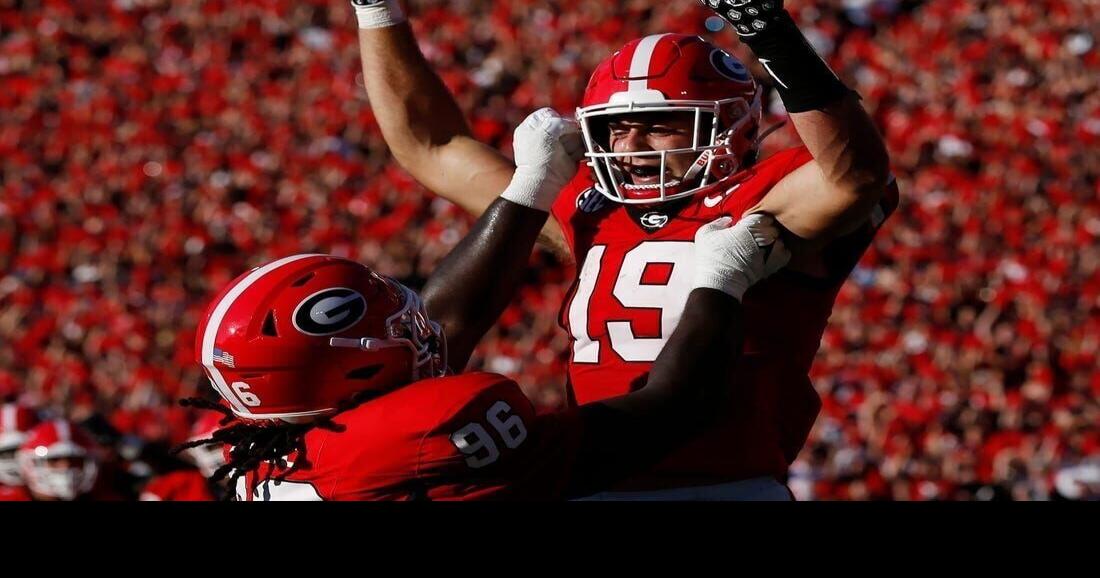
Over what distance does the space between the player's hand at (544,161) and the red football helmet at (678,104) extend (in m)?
0.09

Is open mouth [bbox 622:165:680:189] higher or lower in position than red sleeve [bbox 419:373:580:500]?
lower

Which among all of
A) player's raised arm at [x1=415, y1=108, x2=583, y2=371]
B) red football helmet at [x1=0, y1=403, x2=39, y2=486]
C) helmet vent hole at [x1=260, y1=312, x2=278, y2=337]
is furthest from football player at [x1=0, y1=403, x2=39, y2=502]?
helmet vent hole at [x1=260, y1=312, x2=278, y2=337]

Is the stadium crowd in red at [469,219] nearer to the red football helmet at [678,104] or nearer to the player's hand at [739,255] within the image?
the red football helmet at [678,104]

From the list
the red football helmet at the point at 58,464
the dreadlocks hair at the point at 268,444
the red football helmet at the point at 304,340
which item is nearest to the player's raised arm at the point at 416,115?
the red football helmet at the point at 304,340

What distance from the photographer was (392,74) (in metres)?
3.50

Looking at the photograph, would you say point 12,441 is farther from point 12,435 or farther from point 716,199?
point 716,199

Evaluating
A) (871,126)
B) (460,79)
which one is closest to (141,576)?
(871,126)

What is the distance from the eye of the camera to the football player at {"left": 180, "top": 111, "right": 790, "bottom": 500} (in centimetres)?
237

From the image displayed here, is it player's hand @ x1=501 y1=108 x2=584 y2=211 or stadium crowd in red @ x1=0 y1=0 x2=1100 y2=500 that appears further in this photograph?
stadium crowd in red @ x1=0 y1=0 x2=1100 y2=500

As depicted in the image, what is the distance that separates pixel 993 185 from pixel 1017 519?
33.2ft

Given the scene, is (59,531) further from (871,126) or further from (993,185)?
(993,185)

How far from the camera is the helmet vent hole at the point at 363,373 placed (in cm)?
248

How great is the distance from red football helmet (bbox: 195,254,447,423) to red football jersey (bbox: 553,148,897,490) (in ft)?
1.81

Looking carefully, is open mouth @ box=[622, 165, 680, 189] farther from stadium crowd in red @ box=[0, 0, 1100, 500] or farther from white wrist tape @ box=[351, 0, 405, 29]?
stadium crowd in red @ box=[0, 0, 1100, 500]
